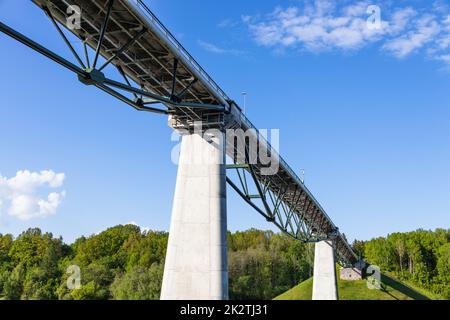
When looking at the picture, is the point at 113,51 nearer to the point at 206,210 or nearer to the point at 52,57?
the point at 52,57

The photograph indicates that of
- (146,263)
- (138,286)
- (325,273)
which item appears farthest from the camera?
(146,263)

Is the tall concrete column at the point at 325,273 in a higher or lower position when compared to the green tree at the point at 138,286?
higher

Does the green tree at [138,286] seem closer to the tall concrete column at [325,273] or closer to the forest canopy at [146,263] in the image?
the forest canopy at [146,263]

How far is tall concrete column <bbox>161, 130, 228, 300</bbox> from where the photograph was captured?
17578mm

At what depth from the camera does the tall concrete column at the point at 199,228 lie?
1758 centimetres

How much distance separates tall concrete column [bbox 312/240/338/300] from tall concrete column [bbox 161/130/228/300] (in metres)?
36.8

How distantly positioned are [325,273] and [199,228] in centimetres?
3804

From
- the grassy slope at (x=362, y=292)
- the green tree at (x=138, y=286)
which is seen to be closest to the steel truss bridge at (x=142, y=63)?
the grassy slope at (x=362, y=292)

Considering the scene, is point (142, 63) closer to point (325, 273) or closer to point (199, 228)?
point (199, 228)

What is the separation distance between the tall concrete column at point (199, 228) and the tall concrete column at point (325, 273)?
36809 mm

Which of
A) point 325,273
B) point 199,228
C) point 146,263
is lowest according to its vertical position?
point 146,263

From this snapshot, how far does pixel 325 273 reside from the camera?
168 feet

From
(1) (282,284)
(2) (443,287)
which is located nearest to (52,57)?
(1) (282,284)

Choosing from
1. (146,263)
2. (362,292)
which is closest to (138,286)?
(146,263)
